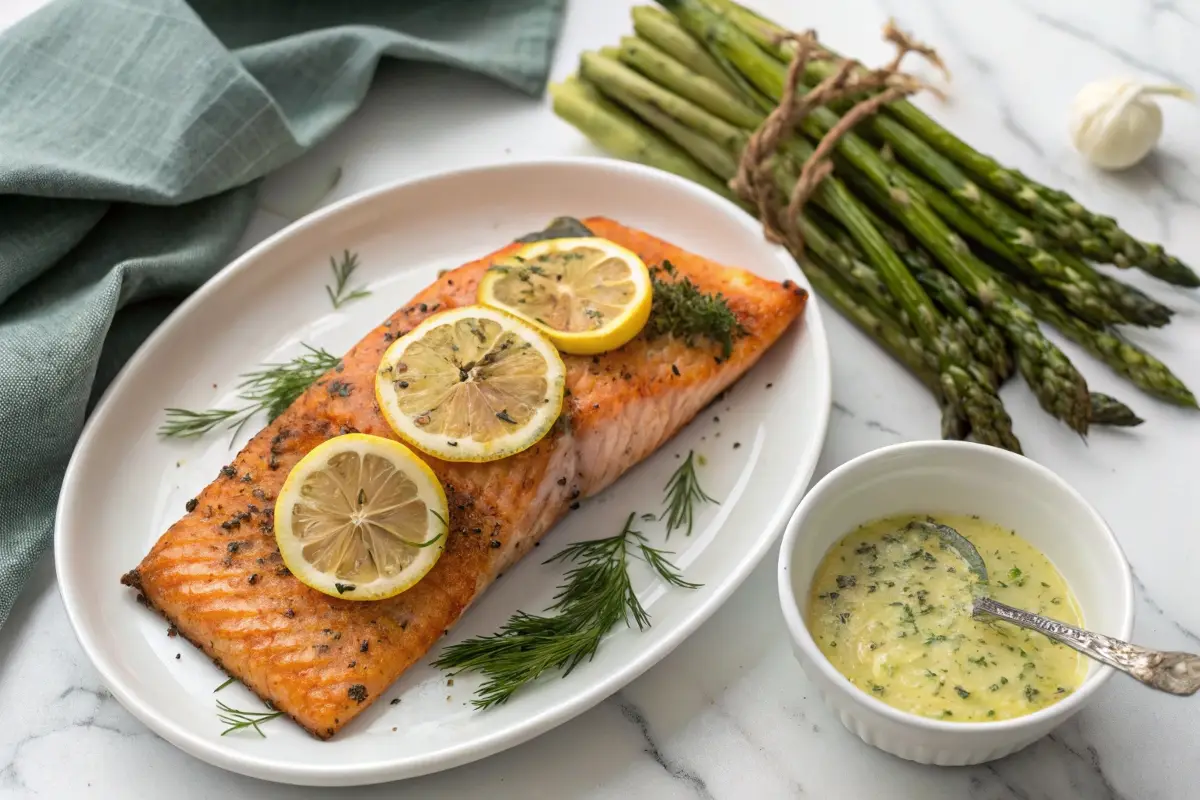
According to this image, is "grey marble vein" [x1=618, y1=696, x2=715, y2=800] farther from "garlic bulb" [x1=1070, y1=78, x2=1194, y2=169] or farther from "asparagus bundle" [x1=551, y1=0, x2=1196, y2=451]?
"garlic bulb" [x1=1070, y1=78, x2=1194, y2=169]

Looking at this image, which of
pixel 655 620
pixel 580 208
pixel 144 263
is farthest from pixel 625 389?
pixel 144 263

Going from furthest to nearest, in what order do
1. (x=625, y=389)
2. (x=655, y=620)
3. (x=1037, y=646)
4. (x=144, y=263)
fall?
1. (x=144, y=263)
2. (x=625, y=389)
3. (x=655, y=620)
4. (x=1037, y=646)

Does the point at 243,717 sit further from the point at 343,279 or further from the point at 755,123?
the point at 755,123

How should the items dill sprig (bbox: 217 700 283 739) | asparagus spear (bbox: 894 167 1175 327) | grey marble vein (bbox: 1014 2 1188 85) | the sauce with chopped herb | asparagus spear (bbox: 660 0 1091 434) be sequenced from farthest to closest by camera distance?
grey marble vein (bbox: 1014 2 1188 85), asparagus spear (bbox: 894 167 1175 327), asparagus spear (bbox: 660 0 1091 434), dill sprig (bbox: 217 700 283 739), the sauce with chopped herb

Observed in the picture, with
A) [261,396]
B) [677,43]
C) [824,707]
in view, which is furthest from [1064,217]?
[261,396]

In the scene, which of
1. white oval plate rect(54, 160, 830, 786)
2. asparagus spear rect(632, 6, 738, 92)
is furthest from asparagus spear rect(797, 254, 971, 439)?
→ asparagus spear rect(632, 6, 738, 92)

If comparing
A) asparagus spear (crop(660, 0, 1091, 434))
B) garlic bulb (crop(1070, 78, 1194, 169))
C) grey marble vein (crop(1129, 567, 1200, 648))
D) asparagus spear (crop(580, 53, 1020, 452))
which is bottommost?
grey marble vein (crop(1129, 567, 1200, 648))

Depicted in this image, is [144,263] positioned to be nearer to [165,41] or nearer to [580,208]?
[165,41]
